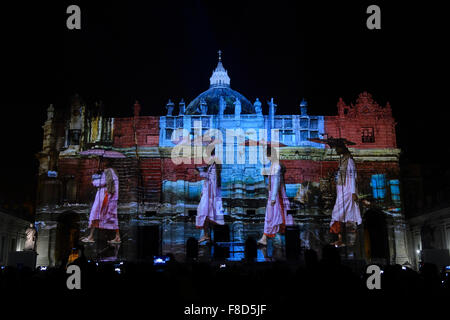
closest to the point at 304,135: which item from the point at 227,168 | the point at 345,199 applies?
the point at 345,199

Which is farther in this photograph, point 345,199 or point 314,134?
point 314,134

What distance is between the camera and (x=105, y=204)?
28344mm

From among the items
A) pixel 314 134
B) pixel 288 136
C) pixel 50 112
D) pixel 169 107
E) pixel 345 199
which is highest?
pixel 169 107

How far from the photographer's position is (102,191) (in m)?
28.5

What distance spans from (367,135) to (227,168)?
31.7 feet

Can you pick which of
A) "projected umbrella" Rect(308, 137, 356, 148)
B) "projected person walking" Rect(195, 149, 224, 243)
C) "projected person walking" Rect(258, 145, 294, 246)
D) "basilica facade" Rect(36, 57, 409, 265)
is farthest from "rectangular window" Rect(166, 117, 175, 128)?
"projected umbrella" Rect(308, 137, 356, 148)

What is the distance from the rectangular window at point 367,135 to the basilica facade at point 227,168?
0.21ft

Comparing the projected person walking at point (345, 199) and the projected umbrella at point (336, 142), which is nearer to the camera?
the projected person walking at point (345, 199)

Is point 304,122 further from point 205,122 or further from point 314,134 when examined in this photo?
point 205,122

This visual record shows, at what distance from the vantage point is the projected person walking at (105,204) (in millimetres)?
28031

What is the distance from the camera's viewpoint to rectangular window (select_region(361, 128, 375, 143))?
3006 centimetres

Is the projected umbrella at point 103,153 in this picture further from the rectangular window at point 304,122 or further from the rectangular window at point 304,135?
the rectangular window at point 304,122

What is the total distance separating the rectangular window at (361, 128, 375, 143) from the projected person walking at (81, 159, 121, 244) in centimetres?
1648

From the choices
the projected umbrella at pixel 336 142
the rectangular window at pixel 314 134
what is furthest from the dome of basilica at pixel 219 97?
the projected umbrella at pixel 336 142
